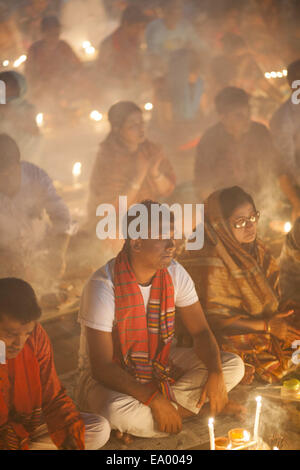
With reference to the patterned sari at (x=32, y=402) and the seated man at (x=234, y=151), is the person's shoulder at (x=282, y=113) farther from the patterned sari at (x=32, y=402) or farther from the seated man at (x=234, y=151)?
the patterned sari at (x=32, y=402)

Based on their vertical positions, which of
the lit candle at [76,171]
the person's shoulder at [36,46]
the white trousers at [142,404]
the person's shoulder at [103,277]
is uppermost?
the person's shoulder at [36,46]

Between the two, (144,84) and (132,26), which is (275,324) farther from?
(132,26)

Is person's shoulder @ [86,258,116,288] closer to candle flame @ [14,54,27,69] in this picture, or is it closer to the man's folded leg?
the man's folded leg

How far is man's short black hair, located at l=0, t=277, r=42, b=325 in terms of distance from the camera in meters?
3.10

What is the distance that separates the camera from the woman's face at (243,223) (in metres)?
3.99

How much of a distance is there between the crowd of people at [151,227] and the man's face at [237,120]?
2 centimetres

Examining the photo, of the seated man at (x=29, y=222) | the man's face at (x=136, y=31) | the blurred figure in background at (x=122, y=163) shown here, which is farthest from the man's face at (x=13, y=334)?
the man's face at (x=136, y=31)

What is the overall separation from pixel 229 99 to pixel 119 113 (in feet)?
3.91

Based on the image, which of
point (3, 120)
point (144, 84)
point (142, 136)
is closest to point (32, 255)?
point (3, 120)

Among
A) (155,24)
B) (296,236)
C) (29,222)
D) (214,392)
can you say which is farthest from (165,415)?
(155,24)

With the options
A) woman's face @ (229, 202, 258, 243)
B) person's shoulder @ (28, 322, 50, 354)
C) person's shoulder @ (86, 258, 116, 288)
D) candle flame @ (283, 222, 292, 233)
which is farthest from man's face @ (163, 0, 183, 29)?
person's shoulder @ (28, 322, 50, 354)

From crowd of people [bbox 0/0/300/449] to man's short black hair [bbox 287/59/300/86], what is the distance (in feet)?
0.10

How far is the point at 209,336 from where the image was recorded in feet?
11.9

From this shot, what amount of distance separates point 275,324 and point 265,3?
3248mm
